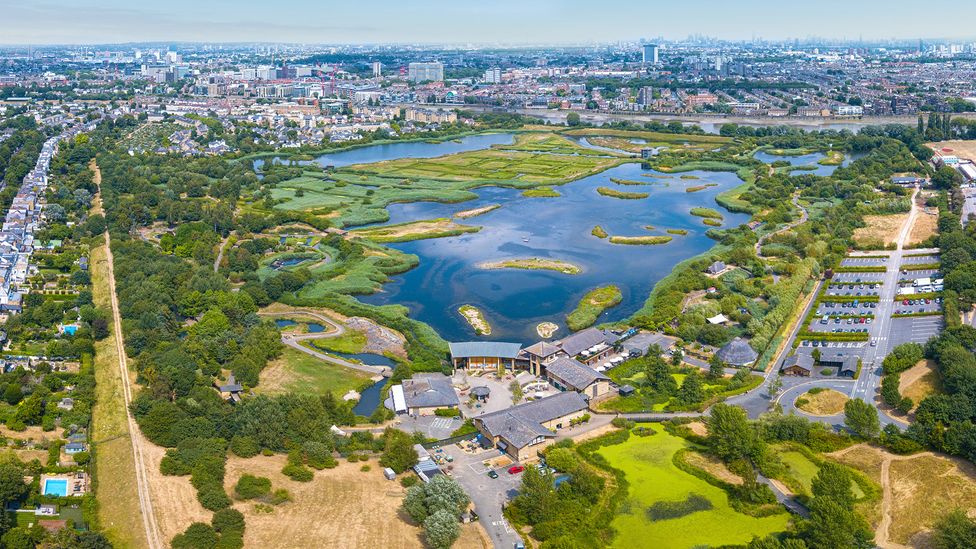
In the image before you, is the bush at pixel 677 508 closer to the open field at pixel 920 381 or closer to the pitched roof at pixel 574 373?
the pitched roof at pixel 574 373

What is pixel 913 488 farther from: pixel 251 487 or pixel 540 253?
pixel 540 253

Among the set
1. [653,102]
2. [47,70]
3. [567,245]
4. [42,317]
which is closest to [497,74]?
[653,102]

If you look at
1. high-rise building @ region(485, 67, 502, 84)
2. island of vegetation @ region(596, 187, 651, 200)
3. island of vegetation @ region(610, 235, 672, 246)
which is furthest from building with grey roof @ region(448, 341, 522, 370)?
high-rise building @ region(485, 67, 502, 84)

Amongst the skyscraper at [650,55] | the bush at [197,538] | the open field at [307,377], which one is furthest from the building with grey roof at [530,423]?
the skyscraper at [650,55]

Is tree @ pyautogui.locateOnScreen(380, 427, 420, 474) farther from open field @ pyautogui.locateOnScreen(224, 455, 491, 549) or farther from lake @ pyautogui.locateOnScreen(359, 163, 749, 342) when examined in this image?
lake @ pyautogui.locateOnScreen(359, 163, 749, 342)

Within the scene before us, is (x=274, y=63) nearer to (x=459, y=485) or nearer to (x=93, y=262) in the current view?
(x=93, y=262)

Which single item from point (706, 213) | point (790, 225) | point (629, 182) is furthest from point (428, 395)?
point (629, 182)
